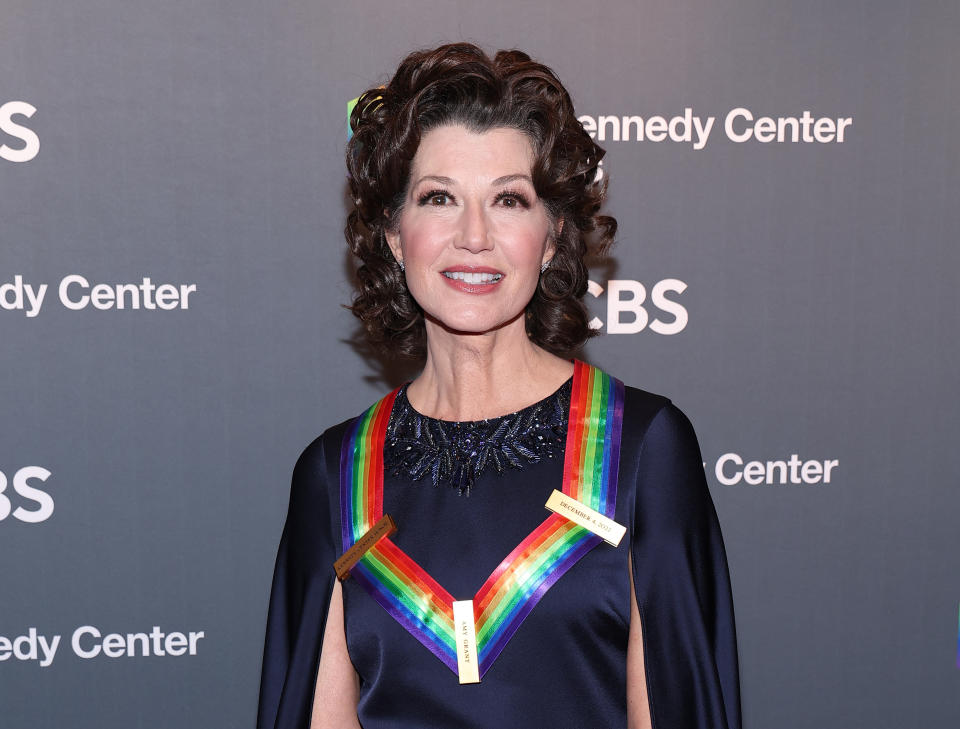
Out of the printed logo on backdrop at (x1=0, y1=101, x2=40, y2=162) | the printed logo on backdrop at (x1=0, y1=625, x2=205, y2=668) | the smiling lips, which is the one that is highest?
the printed logo on backdrop at (x1=0, y1=101, x2=40, y2=162)

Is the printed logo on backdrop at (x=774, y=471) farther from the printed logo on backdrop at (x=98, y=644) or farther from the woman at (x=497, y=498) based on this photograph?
the printed logo on backdrop at (x=98, y=644)

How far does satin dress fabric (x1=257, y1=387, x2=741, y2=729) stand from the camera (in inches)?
62.7

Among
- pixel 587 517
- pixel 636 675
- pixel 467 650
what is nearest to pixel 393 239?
pixel 587 517

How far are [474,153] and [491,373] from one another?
15.9 inches

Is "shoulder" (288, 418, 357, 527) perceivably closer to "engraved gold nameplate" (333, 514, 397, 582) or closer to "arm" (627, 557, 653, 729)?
"engraved gold nameplate" (333, 514, 397, 582)

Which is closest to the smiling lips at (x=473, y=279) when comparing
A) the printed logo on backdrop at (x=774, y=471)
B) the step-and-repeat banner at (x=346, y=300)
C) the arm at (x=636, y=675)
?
the arm at (x=636, y=675)

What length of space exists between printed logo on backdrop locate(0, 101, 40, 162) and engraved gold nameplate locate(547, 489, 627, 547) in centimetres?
156

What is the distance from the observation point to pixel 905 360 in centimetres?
256

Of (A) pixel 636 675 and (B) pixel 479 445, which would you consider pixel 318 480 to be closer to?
(B) pixel 479 445

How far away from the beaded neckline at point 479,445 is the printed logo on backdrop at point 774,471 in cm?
94

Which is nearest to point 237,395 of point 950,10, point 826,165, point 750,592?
point 750,592

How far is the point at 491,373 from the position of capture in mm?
1789

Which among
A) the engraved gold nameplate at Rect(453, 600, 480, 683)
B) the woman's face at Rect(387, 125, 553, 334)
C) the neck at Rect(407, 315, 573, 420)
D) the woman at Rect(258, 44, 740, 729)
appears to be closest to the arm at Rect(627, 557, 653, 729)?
the woman at Rect(258, 44, 740, 729)

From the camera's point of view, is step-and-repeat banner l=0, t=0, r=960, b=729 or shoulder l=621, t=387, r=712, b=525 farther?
step-and-repeat banner l=0, t=0, r=960, b=729
